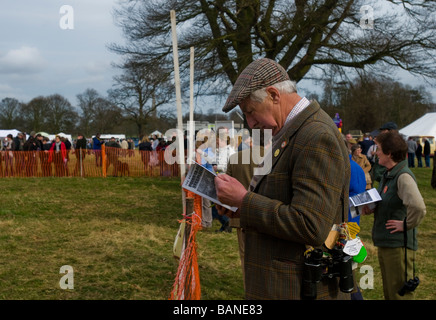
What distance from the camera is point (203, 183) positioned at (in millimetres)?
2082

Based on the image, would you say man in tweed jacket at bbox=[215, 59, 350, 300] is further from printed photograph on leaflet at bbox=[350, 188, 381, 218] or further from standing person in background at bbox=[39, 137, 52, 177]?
standing person in background at bbox=[39, 137, 52, 177]

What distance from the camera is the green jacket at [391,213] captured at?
3.56m

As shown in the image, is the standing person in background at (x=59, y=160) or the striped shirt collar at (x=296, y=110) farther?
the standing person in background at (x=59, y=160)

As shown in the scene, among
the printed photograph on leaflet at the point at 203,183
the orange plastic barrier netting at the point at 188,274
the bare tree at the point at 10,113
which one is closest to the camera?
the printed photograph on leaflet at the point at 203,183

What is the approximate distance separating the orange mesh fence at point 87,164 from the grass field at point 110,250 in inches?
223

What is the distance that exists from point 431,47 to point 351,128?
139 feet

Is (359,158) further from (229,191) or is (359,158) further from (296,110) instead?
(229,191)

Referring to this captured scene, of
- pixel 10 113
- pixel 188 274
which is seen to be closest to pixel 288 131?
pixel 188 274

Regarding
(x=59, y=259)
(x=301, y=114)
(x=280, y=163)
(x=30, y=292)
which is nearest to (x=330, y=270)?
(x=280, y=163)

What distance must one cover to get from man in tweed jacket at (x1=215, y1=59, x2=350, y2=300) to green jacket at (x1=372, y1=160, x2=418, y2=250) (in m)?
1.87

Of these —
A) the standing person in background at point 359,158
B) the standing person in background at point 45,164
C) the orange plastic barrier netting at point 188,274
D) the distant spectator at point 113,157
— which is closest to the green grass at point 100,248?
the orange plastic barrier netting at point 188,274

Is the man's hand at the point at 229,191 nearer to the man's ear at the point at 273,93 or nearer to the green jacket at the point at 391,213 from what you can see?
the man's ear at the point at 273,93

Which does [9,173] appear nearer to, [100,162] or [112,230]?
Result: [100,162]

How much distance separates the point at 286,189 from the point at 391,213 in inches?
88.5
